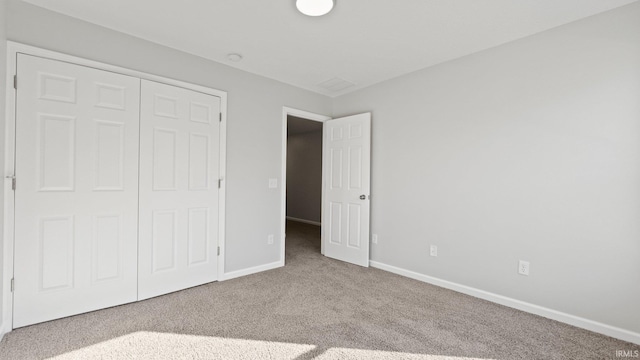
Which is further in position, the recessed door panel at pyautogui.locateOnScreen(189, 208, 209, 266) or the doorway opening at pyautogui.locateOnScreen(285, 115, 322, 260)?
the doorway opening at pyautogui.locateOnScreen(285, 115, 322, 260)

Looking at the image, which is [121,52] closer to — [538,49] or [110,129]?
[110,129]

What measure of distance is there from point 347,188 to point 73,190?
2.92 meters

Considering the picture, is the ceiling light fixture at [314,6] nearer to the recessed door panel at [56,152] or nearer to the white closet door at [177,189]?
the white closet door at [177,189]

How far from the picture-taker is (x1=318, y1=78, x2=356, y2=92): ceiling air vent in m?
3.65

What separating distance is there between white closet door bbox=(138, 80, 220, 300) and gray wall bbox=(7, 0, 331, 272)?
0.19m

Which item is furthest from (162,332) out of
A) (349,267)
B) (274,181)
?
(349,267)

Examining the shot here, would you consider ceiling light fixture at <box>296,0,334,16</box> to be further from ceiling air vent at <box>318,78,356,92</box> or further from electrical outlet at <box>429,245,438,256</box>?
electrical outlet at <box>429,245,438,256</box>

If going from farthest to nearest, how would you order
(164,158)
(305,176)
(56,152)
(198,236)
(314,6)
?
(305,176) < (198,236) < (164,158) < (56,152) < (314,6)

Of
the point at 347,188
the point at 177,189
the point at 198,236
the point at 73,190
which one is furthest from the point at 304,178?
the point at 73,190

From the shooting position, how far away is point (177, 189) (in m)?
2.79

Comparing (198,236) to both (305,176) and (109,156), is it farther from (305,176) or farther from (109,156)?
(305,176)

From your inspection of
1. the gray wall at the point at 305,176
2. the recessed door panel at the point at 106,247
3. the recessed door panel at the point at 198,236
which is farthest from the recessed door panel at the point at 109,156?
the gray wall at the point at 305,176

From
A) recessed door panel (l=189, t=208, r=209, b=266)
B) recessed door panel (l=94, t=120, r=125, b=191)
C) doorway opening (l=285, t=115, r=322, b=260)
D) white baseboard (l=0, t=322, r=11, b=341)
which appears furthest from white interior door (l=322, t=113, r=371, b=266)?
white baseboard (l=0, t=322, r=11, b=341)

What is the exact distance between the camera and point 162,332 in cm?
205
